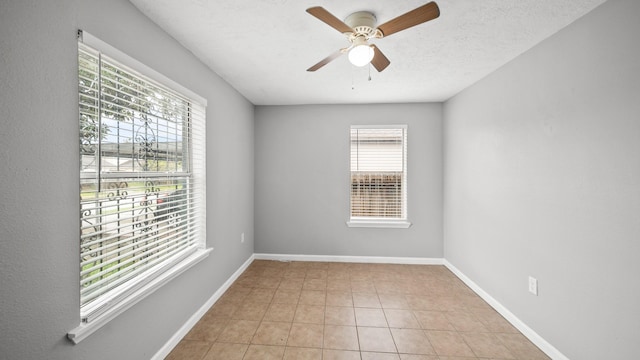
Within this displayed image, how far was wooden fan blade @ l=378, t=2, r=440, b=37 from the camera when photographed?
134cm

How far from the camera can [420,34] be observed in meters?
1.98

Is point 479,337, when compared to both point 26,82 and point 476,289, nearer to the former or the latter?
point 476,289

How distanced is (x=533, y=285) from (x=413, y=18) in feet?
7.52

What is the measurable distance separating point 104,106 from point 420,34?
7.06 feet

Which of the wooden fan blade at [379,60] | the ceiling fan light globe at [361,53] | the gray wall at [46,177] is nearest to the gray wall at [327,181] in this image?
the wooden fan blade at [379,60]

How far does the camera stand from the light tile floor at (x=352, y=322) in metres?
2.04

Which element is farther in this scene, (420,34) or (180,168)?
(180,168)

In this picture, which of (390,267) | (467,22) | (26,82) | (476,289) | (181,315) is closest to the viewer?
(26,82)

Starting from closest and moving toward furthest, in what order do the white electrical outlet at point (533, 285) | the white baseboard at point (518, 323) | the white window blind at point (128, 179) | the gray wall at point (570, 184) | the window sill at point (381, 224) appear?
the white window blind at point (128, 179) → the gray wall at point (570, 184) → the white baseboard at point (518, 323) → the white electrical outlet at point (533, 285) → the window sill at point (381, 224)

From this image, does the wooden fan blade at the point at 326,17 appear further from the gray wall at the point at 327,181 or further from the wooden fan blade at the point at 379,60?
the gray wall at the point at 327,181

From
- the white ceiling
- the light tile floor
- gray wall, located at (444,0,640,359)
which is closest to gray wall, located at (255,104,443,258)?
the light tile floor

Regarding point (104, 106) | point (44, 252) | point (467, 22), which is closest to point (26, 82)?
point (104, 106)

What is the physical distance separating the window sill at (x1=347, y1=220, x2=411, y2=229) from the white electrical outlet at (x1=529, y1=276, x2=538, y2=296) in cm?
173

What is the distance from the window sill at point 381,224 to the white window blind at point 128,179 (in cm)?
228
